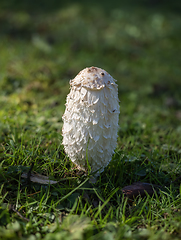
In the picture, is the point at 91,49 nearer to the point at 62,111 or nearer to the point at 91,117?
the point at 62,111

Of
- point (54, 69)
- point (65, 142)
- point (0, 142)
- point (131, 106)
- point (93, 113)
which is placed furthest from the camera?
point (54, 69)

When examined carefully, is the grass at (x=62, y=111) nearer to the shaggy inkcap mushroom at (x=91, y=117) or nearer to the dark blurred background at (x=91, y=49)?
the dark blurred background at (x=91, y=49)

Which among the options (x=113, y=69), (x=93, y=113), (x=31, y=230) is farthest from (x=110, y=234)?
(x=113, y=69)

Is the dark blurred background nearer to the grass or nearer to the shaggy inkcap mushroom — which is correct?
the grass

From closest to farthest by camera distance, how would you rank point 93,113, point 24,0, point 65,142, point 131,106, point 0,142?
point 93,113 < point 65,142 < point 0,142 < point 131,106 < point 24,0

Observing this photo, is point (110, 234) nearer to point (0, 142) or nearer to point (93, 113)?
point (93, 113)

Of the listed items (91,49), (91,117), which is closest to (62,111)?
(91,117)
